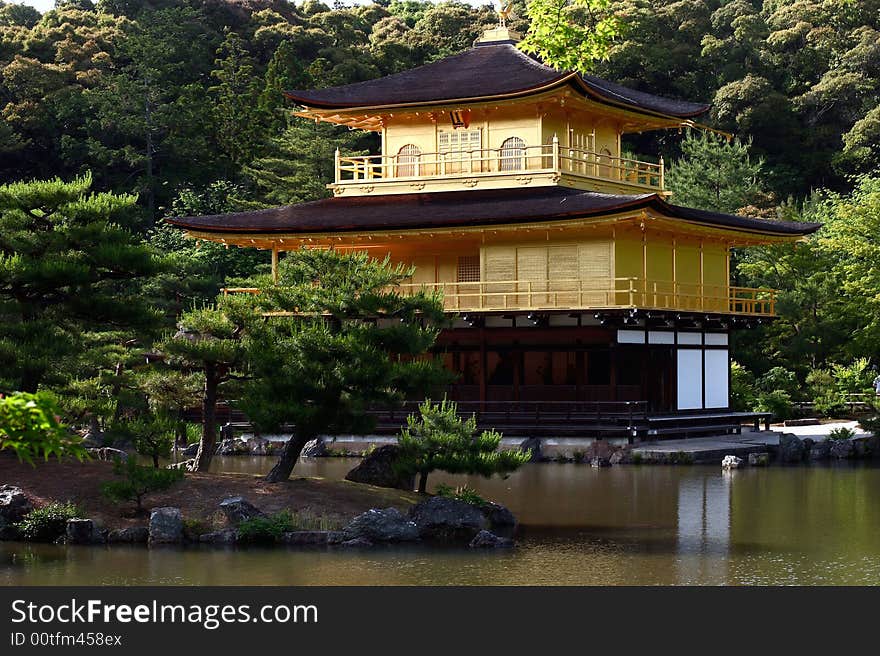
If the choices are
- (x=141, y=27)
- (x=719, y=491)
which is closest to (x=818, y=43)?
(x=141, y=27)

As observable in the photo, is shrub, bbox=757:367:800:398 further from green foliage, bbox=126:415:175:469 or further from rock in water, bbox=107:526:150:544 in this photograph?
rock in water, bbox=107:526:150:544

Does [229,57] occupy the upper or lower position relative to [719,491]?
upper

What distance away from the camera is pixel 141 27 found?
230ft

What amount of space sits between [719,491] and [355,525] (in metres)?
8.93

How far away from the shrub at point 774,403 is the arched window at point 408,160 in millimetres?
11986

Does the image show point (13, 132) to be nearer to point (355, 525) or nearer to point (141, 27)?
point (141, 27)

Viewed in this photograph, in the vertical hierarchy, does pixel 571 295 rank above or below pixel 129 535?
above

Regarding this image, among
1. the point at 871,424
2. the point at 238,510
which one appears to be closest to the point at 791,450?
the point at 871,424

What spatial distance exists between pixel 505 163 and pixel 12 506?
2203 centimetres

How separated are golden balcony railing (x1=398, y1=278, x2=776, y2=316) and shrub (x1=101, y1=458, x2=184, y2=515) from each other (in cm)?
1466

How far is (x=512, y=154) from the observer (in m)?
40.4

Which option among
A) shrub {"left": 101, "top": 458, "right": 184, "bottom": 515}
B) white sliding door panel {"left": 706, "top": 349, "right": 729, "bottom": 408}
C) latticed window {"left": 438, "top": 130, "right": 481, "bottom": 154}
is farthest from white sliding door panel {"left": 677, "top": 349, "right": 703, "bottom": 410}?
shrub {"left": 101, "top": 458, "right": 184, "bottom": 515}

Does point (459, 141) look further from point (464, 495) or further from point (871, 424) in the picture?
point (464, 495)

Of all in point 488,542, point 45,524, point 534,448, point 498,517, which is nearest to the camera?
point 488,542
